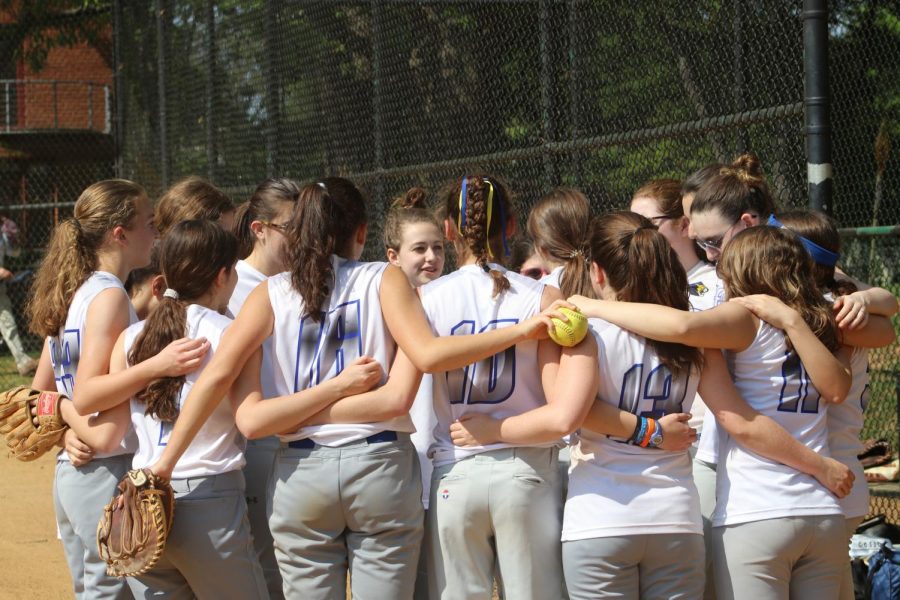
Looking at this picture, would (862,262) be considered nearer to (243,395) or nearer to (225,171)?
(243,395)

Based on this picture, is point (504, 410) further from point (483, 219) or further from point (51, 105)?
point (51, 105)

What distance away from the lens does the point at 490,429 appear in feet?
9.44

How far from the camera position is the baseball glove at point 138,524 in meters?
2.98

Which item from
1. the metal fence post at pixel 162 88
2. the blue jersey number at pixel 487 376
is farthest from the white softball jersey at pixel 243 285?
the metal fence post at pixel 162 88

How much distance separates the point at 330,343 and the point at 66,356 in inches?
47.8

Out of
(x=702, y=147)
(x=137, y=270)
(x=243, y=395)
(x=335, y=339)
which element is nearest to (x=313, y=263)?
(x=335, y=339)

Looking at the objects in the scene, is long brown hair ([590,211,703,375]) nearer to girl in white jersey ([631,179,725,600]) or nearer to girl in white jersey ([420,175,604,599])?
girl in white jersey ([420,175,604,599])

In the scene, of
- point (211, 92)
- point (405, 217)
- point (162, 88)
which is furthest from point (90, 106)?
point (405, 217)

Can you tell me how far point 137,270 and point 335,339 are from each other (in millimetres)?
1789

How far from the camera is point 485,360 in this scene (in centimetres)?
294

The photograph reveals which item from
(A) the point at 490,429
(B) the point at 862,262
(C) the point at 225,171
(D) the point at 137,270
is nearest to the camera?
(A) the point at 490,429

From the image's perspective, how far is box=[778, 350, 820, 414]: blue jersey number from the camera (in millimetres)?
2893

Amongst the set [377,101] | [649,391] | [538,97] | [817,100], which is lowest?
[649,391]

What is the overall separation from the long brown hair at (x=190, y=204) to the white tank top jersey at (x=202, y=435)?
3.41ft
